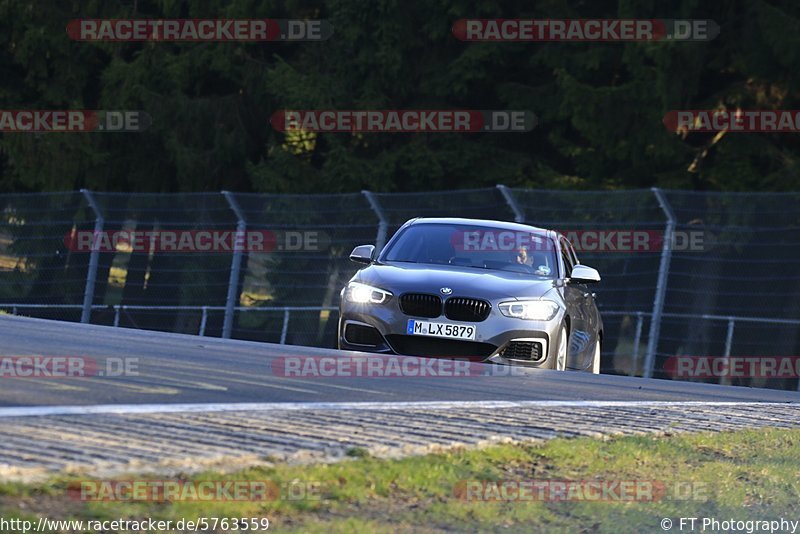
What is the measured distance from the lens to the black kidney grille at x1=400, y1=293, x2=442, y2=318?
1277 cm

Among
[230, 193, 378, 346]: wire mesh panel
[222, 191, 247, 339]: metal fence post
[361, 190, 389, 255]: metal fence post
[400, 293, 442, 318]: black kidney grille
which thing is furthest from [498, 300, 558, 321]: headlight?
[222, 191, 247, 339]: metal fence post

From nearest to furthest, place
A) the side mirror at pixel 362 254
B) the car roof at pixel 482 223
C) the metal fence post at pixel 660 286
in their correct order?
1. the side mirror at pixel 362 254
2. the car roof at pixel 482 223
3. the metal fence post at pixel 660 286

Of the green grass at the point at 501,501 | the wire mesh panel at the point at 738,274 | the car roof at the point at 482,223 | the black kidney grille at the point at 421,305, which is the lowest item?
the green grass at the point at 501,501

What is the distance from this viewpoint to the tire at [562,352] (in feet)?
42.9

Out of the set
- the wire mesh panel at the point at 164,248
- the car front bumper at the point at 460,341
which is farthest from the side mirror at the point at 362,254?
the wire mesh panel at the point at 164,248

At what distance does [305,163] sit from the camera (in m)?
31.9

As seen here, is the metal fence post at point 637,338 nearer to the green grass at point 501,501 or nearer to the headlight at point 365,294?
the headlight at point 365,294

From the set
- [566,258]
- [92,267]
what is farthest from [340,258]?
[566,258]

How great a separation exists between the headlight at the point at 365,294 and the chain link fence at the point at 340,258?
269 inches

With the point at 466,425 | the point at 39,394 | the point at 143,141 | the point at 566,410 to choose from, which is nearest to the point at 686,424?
the point at 566,410

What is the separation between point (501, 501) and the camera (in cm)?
639

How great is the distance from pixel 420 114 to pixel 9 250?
1060cm

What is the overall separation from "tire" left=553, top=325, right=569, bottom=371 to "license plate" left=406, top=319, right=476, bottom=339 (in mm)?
821

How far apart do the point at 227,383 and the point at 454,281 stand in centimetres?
419
